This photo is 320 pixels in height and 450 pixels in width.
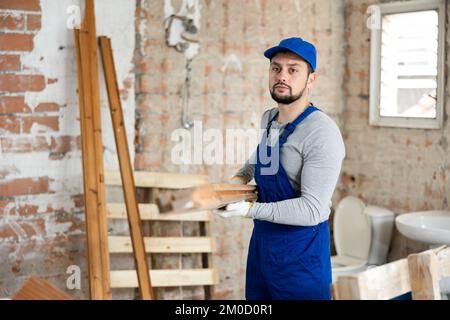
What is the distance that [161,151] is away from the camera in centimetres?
348

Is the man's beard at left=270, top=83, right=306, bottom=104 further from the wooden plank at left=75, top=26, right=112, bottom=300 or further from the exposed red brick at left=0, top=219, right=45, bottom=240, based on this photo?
the exposed red brick at left=0, top=219, right=45, bottom=240

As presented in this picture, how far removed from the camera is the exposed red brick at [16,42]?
9.80ft

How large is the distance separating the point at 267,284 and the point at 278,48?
85 cm

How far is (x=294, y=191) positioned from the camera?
2279mm

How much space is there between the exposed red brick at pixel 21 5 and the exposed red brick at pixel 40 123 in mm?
522

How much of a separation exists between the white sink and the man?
1.05 m

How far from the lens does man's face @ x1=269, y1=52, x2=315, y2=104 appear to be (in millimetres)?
2295

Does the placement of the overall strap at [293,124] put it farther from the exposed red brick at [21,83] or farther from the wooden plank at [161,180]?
the exposed red brick at [21,83]

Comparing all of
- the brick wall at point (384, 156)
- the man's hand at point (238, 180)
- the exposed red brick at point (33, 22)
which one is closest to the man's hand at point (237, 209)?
the man's hand at point (238, 180)

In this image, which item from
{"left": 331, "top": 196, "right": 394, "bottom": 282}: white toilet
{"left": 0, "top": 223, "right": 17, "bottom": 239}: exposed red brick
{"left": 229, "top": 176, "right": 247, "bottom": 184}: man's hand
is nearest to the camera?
{"left": 229, "top": 176, "right": 247, "bottom": 184}: man's hand

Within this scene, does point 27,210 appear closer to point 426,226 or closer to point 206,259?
point 206,259

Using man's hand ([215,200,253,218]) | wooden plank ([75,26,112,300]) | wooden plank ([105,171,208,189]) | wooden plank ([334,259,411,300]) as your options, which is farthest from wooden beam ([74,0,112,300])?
wooden plank ([334,259,411,300])
